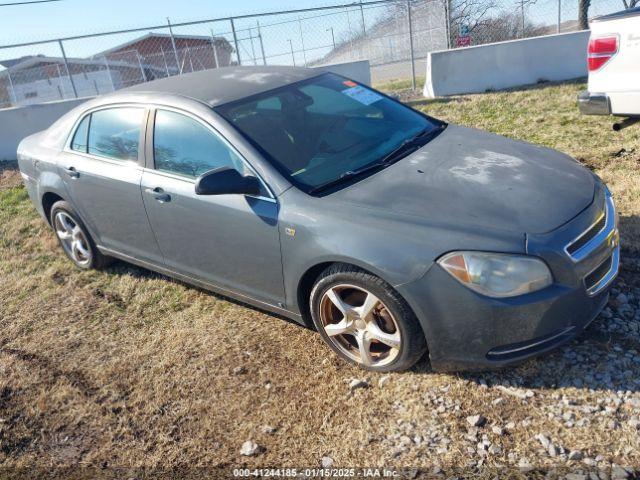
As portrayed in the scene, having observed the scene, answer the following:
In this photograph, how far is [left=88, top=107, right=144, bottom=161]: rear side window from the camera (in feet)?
12.8

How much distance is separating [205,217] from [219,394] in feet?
3.55

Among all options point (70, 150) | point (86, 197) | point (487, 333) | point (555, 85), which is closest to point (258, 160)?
point (487, 333)

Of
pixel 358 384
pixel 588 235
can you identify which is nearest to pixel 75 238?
pixel 358 384

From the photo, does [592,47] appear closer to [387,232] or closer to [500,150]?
[500,150]

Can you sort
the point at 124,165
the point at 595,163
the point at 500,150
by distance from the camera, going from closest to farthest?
1. the point at 500,150
2. the point at 124,165
3. the point at 595,163

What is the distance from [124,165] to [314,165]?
5.08ft

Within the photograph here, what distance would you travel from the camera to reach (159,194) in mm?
3648

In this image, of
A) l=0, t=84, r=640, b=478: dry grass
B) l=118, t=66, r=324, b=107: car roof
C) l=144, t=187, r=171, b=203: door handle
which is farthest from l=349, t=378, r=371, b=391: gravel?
l=118, t=66, r=324, b=107: car roof

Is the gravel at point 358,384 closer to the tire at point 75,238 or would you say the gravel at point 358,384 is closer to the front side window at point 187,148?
the front side window at point 187,148

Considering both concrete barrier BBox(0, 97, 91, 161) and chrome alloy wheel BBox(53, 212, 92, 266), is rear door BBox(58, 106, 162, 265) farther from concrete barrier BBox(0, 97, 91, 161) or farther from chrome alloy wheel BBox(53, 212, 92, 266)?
concrete barrier BBox(0, 97, 91, 161)

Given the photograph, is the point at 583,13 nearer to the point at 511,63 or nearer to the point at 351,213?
the point at 511,63

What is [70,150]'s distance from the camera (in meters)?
4.50

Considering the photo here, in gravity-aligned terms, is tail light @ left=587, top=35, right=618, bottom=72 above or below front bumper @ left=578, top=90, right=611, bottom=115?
above

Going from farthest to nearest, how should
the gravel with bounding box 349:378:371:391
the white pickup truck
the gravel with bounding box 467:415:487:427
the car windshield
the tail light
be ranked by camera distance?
the tail light
the white pickup truck
the car windshield
the gravel with bounding box 349:378:371:391
the gravel with bounding box 467:415:487:427
